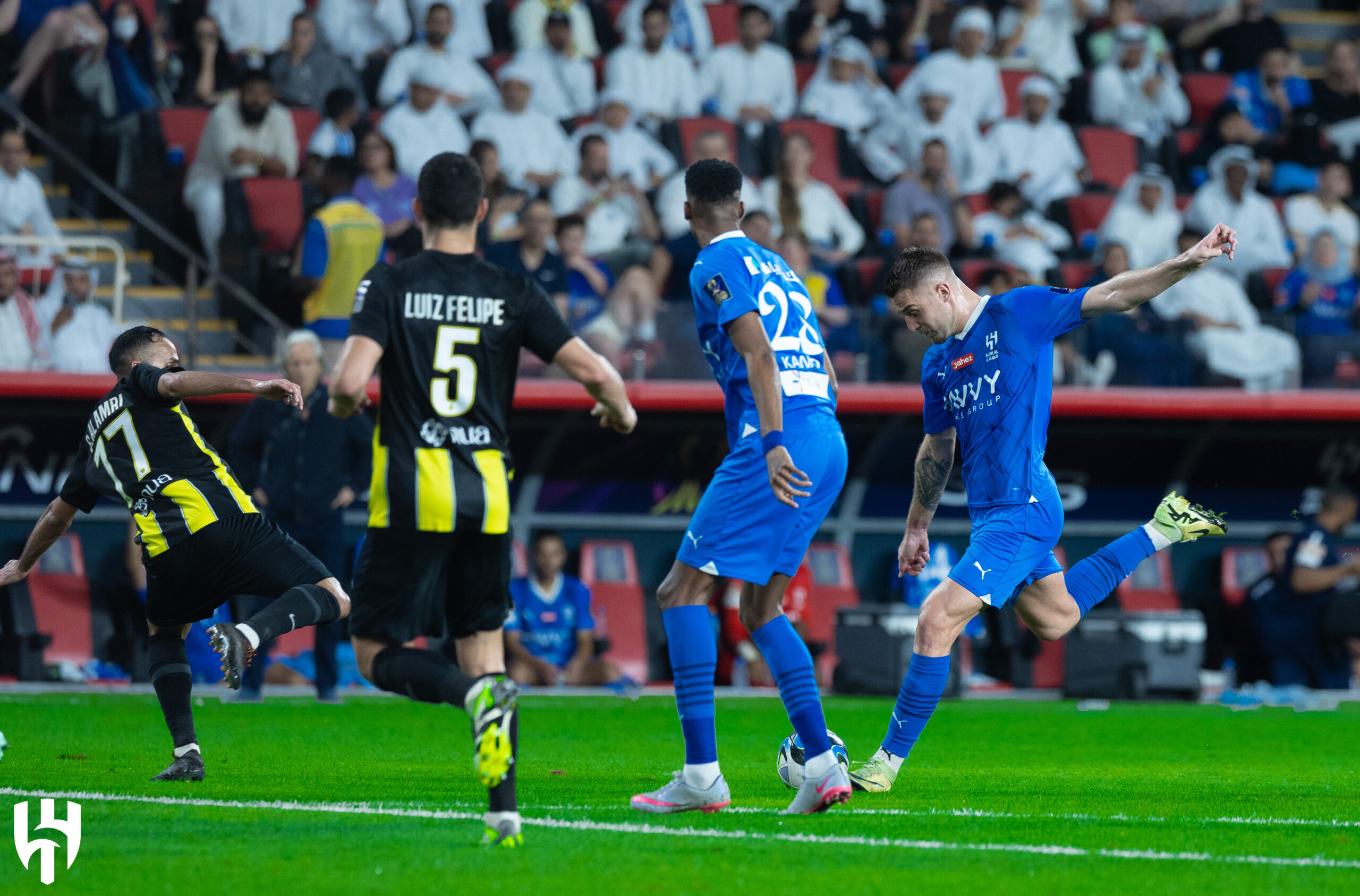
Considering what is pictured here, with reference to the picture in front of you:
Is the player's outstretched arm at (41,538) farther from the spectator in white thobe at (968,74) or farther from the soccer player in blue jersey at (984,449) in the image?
the spectator in white thobe at (968,74)

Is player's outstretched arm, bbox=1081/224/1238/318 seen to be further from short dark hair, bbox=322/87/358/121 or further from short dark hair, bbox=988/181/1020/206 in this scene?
short dark hair, bbox=988/181/1020/206

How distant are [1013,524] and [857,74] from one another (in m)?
12.3

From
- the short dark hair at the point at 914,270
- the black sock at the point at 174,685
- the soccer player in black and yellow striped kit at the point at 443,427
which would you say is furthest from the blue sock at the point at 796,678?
the black sock at the point at 174,685

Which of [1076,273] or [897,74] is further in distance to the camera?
[897,74]

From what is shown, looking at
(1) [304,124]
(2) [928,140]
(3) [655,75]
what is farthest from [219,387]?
(2) [928,140]

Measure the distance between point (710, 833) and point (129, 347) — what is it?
10.3ft

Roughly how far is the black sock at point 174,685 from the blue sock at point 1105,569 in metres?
3.60

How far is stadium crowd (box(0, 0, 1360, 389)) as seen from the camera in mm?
14594

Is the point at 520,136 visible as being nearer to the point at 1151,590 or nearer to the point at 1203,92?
the point at 1151,590

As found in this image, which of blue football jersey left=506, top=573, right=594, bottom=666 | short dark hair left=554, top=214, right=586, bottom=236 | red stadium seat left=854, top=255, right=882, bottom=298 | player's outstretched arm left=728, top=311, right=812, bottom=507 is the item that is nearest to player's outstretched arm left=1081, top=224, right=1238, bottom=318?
player's outstretched arm left=728, top=311, right=812, bottom=507

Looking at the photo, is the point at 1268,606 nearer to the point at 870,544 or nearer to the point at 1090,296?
the point at 870,544

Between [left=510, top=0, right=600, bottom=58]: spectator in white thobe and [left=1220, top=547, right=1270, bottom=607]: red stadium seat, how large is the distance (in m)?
8.10

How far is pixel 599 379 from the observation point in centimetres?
524

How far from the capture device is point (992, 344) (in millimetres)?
6859
